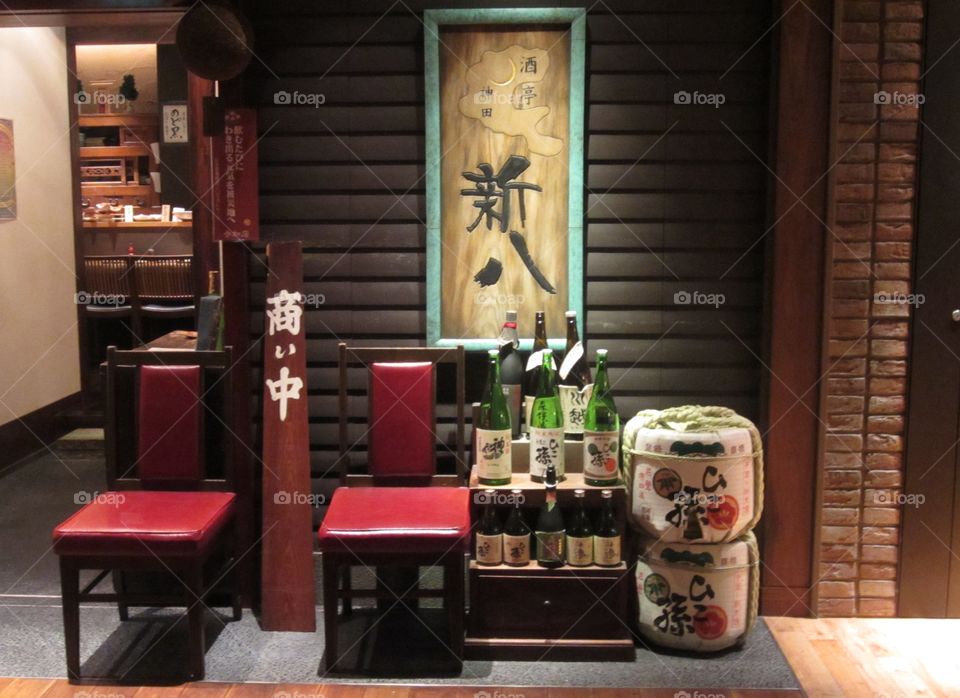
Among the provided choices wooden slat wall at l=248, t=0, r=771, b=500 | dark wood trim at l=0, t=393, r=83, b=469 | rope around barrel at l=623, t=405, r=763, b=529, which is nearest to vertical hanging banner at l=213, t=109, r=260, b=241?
wooden slat wall at l=248, t=0, r=771, b=500

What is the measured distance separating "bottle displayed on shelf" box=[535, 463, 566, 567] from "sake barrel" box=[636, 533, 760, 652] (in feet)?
1.02

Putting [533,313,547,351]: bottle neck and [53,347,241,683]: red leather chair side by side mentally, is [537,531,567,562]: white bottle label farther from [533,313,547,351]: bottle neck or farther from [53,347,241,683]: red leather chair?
[53,347,241,683]: red leather chair

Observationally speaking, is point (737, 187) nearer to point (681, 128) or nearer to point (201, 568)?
point (681, 128)

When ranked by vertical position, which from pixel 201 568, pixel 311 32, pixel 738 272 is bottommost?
pixel 201 568

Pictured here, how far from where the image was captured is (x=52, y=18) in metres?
3.82

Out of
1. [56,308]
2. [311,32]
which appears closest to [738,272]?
[311,32]

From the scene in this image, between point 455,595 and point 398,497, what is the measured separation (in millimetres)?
420

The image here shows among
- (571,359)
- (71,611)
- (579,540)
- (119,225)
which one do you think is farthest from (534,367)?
(119,225)

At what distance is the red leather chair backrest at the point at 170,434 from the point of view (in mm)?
3504

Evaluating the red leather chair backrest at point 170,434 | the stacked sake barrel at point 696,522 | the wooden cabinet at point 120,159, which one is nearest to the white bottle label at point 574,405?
the stacked sake barrel at point 696,522

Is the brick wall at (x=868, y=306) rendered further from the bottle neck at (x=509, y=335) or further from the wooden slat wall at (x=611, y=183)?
the bottle neck at (x=509, y=335)

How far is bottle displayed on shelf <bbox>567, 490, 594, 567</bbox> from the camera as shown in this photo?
3324 mm

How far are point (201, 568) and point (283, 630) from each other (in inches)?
22.0

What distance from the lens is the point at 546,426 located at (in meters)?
3.46
